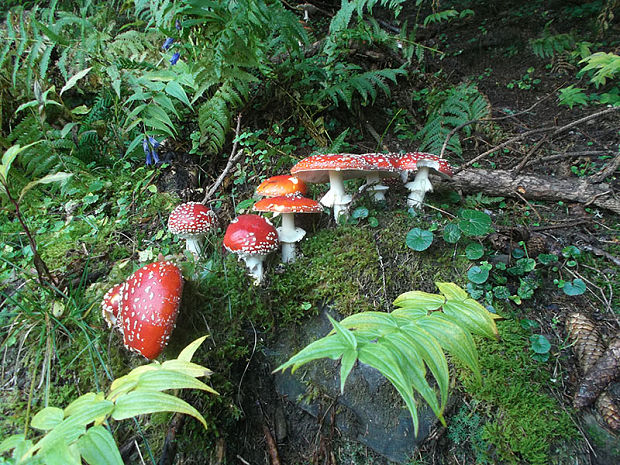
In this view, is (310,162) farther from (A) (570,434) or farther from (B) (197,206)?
(A) (570,434)

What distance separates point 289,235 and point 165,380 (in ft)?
5.49

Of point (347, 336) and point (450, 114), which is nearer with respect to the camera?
point (347, 336)

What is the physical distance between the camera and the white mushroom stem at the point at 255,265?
2.58 m

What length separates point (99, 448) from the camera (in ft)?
3.19

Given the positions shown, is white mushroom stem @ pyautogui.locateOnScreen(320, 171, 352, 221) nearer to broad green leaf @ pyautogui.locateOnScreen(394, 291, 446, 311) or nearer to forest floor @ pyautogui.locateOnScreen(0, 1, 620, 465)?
forest floor @ pyautogui.locateOnScreen(0, 1, 620, 465)

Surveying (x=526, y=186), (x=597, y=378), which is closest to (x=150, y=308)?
(x=597, y=378)

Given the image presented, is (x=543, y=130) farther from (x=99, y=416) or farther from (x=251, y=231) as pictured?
(x=99, y=416)

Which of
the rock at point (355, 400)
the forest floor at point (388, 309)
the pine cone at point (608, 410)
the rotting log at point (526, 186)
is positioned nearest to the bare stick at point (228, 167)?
the forest floor at point (388, 309)

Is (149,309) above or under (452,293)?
above

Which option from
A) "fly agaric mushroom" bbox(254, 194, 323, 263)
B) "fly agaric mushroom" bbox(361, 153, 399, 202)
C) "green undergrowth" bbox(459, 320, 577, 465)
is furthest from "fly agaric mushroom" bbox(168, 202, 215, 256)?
"green undergrowth" bbox(459, 320, 577, 465)

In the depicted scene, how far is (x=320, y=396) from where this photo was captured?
2293 mm

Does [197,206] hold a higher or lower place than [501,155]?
higher

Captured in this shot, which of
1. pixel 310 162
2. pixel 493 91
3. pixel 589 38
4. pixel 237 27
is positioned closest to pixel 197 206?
pixel 310 162

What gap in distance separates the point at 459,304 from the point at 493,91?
5330 millimetres
